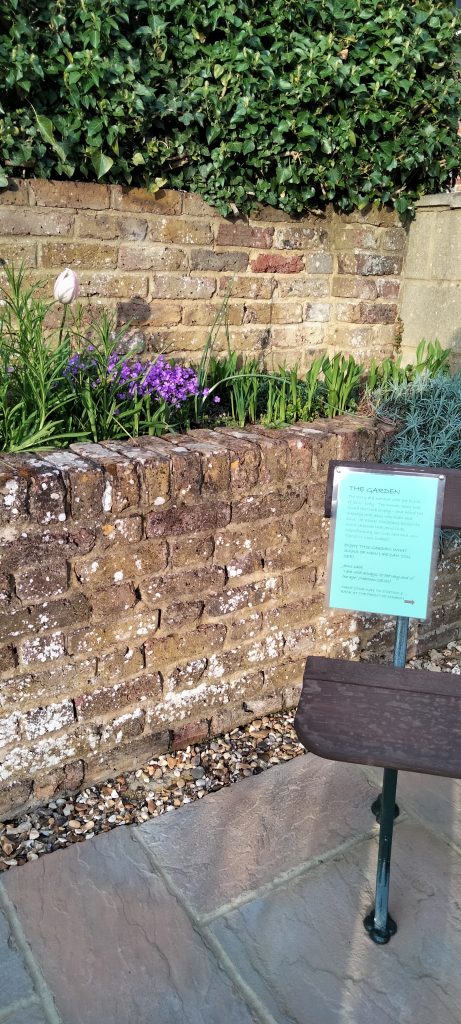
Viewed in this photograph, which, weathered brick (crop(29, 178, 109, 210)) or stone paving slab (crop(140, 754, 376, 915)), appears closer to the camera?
stone paving slab (crop(140, 754, 376, 915))

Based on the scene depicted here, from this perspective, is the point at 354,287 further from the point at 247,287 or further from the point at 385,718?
the point at 385,718

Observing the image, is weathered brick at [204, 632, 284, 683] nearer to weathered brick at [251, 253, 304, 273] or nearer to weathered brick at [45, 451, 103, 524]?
weathered brick at [45, 451, 103, 524]

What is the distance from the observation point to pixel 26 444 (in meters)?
2.38

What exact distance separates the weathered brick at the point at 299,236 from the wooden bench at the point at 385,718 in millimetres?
2297

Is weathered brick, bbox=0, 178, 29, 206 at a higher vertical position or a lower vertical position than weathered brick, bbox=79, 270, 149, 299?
higher

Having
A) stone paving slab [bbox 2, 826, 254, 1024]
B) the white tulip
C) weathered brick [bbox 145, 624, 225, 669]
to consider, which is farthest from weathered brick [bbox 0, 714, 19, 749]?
the white tulip

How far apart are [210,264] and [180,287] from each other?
0.70 feet

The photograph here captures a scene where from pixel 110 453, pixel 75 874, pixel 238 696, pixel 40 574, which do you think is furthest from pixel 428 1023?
pixel 110 453

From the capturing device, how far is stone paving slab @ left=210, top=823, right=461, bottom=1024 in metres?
1.81

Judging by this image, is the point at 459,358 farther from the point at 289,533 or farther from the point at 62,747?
the point at 62,747

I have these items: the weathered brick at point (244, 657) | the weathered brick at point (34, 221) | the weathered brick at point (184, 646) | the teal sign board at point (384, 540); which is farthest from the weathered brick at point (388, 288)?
the teal sign board at point (384, 540)

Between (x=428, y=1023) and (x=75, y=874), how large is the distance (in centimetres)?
107

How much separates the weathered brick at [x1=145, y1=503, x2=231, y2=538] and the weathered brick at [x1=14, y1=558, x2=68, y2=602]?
0.33m

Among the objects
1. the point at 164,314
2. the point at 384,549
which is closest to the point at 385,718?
the point at 384,549
